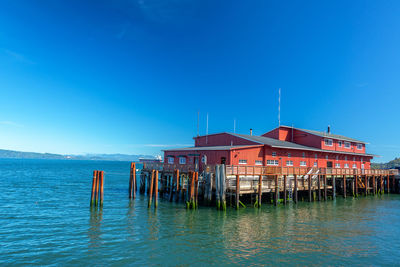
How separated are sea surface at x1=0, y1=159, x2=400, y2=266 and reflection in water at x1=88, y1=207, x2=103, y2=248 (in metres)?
0.06

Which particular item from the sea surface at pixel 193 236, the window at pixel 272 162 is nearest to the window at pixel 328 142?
the window at pixel 272 162

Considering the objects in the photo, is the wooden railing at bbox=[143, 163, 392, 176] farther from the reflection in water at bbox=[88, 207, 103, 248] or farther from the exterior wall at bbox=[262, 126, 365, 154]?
the reflection in water at bbox=[88, 207, 103, 248]

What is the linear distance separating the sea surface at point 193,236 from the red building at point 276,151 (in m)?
7.82

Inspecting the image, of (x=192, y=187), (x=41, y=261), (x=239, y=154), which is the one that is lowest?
(x=41, y=261)

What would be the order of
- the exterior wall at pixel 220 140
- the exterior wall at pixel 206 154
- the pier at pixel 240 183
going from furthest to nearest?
1. the exterior wall at pixel 220 140
2. the exterior wall at pixel 206 154
3. the pier at pixel 240 183

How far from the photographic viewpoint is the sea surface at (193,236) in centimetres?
1390

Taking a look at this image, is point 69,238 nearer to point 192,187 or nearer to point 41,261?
point 41,261

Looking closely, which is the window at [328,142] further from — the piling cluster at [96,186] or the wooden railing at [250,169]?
the piling cluster at [96,186]

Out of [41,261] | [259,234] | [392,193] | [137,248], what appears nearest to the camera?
[41,261]

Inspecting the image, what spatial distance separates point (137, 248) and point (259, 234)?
27.4 feet

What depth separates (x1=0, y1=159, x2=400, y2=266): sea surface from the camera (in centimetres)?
1390

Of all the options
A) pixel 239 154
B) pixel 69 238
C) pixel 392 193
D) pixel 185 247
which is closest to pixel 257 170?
pixel 239 154

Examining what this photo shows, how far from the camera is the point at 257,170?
2889 cm

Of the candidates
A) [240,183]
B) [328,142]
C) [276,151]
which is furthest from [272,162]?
[328,142]
